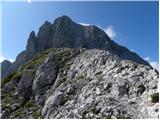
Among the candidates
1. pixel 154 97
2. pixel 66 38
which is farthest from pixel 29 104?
pixel 66 38

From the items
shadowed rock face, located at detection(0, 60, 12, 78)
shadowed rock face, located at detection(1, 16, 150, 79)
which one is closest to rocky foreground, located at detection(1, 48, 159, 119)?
shadowed rock face, located at detection(1, 16, 150, 79)

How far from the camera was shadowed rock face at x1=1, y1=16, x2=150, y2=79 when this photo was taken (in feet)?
526

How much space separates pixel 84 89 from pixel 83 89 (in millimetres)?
282

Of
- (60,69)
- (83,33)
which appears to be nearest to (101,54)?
(60,69)

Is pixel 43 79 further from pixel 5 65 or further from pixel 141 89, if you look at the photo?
pixel 5 65

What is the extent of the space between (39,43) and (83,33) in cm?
2636

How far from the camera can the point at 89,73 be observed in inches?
1751

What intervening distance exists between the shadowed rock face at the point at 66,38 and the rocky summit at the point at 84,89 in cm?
9908

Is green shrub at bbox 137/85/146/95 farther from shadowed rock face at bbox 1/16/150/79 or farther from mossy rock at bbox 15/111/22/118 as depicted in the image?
shadowed rock face at bbox 1/16/150/79

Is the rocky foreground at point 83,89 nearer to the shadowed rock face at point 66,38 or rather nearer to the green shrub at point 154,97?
the green shrub at point 154,97

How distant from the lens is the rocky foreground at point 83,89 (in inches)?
1153

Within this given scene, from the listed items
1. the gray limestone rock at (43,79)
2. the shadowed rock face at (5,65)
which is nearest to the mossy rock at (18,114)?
the gray limestone rock at (43,79)

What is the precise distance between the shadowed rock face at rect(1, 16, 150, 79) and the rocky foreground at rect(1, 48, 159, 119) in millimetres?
98866

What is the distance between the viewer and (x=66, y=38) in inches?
6467
